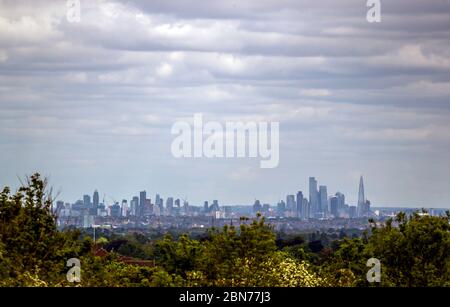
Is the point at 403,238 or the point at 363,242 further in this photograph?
the point at 363,242

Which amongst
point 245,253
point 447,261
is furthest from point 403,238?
point 245,253
